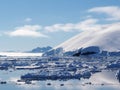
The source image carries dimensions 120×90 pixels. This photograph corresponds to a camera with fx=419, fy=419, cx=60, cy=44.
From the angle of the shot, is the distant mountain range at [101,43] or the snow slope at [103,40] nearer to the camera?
the distant mountain range at [101,43]

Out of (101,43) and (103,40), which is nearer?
(101,43)

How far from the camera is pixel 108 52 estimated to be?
13862cm

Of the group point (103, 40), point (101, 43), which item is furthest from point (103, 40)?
point (101, 43)

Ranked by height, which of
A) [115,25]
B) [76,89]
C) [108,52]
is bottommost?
[76,89]

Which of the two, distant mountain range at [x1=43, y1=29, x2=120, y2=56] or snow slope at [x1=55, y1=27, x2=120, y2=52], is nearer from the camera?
distant mountain range at [x1=43, y1=29, x2=120, y2=56]

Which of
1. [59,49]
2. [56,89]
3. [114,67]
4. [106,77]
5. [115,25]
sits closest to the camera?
[56,89]

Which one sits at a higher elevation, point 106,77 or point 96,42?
point 96,42

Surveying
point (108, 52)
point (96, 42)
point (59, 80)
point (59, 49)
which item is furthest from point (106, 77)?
point (59, 49)

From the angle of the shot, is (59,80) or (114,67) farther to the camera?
(114,67)

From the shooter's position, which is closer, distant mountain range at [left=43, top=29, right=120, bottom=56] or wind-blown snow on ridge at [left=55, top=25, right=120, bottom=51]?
distant mountain range at [left=43, top=29, right=120, bottom=56]

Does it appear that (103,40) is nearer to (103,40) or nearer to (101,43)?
(103,40)

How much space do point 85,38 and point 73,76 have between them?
11815 centimetres

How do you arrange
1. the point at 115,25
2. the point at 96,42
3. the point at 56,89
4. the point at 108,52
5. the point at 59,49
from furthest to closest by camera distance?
1. the point at 115,25
2. the point at 59,49
3. the point at 96,42
4. the point at 108,52
5. the point at 56,89

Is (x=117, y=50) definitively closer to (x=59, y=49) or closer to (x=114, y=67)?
(x=59, y=49)
